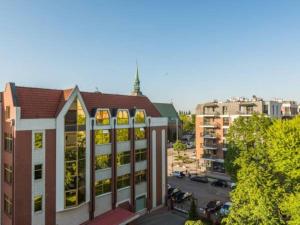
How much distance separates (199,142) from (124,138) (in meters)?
32.6

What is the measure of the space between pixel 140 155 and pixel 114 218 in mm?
8921

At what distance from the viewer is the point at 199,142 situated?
60.7 meters

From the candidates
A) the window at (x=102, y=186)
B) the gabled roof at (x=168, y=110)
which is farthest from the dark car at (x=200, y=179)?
the gabled roof at (x=168, y=110)

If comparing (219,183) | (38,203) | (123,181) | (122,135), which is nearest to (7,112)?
(38,203)

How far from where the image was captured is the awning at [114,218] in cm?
2717

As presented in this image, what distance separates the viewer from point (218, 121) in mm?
56656

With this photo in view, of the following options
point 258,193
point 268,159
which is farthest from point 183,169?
point 258,193

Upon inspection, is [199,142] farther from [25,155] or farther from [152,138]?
[25,155]

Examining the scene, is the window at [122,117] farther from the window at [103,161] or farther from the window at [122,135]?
the window at [103,161]

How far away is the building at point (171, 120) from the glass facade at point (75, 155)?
8089 cm

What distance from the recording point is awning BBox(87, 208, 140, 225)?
27.2 metres

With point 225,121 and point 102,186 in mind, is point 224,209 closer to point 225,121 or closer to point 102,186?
point 102,186

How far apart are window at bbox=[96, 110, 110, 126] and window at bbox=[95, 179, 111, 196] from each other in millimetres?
6857

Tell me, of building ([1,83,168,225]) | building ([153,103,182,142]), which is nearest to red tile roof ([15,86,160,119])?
building ([1,83,168,225])
